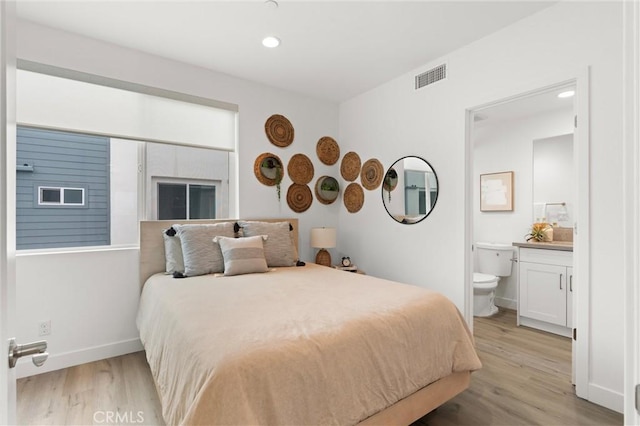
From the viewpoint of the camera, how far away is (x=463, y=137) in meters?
2.83

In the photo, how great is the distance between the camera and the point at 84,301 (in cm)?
263

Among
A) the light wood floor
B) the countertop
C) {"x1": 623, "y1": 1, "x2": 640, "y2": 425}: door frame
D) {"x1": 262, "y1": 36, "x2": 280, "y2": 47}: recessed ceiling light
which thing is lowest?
the light wood floor

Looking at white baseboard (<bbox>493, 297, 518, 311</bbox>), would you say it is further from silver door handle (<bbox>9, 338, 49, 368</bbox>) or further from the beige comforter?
silver door handle (<bbox>9, 338, 49, 368</bbox>)

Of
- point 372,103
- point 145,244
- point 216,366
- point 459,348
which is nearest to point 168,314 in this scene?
point 216,366

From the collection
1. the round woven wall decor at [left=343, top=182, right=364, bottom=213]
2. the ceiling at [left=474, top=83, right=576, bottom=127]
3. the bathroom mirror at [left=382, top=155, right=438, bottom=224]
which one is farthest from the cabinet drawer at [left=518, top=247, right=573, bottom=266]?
the round woven wall decor at [left=343, top=182, right=364, bottom=213]

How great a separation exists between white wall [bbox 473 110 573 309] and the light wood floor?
5.04 ft

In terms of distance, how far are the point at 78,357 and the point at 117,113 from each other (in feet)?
6.98

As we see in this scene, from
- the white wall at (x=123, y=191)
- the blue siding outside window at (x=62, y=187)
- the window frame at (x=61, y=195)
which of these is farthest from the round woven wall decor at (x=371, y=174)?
the window frame at (x=61, y=195)

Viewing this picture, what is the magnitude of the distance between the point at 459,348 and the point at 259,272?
1.69m

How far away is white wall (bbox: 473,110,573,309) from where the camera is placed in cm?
382

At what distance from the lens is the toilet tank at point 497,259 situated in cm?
394

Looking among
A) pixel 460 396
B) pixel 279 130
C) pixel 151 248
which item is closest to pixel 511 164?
pixel 279 130

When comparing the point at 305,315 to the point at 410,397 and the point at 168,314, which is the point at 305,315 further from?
the point at 168,314

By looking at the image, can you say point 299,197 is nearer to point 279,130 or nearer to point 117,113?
point 279,130
